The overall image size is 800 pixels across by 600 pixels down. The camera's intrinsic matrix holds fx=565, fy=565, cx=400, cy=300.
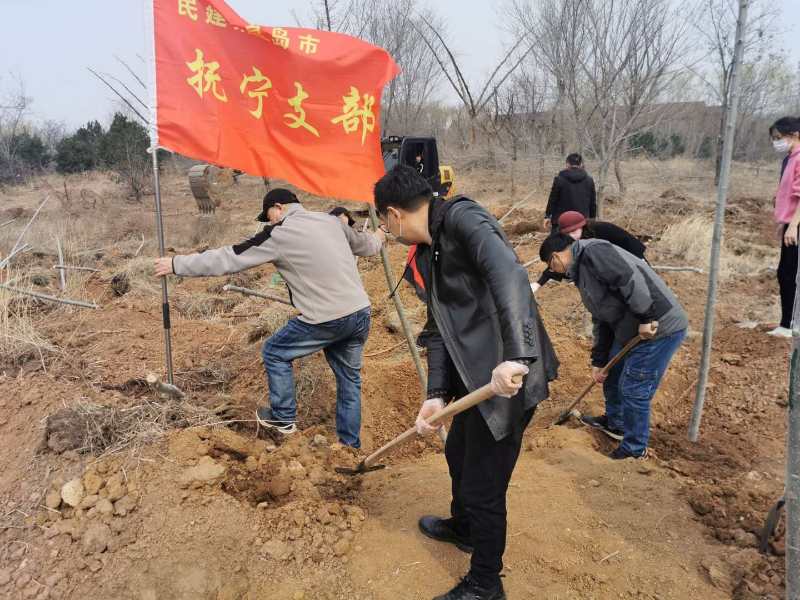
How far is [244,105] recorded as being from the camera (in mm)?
3461

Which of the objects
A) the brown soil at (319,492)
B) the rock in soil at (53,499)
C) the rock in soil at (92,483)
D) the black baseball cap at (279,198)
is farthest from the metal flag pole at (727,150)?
the rock in soil at (53,499)

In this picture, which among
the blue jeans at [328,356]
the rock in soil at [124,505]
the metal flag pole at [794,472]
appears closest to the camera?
the metal flag pole at [794,472]

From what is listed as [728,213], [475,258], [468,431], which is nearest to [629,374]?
[468,431]

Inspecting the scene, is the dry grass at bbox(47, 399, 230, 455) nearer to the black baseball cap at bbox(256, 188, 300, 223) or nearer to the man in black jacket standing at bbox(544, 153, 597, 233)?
the black baseball cap at bbox(256, 188, 300, 223)

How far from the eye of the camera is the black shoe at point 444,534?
252 cm

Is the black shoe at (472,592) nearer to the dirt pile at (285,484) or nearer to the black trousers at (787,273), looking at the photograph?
the dirt pile at (285,484)

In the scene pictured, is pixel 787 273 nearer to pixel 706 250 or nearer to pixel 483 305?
pixel 706 250

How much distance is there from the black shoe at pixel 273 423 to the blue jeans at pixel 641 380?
209 centimetres

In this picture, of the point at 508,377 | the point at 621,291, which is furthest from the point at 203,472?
the point at 621,291

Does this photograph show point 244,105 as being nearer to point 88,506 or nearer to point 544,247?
point 544,247

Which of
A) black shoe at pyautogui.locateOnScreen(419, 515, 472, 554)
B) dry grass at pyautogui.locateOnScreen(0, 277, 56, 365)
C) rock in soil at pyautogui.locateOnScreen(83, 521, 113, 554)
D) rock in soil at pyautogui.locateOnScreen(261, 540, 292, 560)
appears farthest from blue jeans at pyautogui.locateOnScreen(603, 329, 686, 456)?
dry grass at pyautogui.locateOnScreen(0, 277, 56, 365)

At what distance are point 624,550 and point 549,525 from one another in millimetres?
334

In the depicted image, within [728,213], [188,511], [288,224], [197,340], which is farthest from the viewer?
[728,213]

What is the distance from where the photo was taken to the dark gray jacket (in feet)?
10.3
